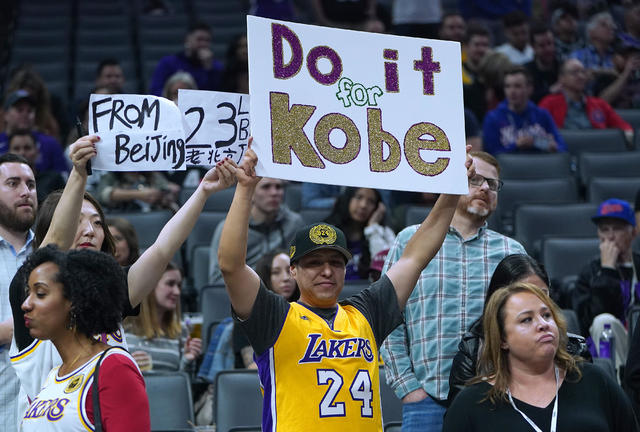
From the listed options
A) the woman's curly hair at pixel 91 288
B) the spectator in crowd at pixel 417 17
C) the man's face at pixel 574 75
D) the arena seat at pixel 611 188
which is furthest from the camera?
the spectator in crowd at pixel 417 17

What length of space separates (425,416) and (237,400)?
131 centimetres

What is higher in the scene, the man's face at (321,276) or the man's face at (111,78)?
the man's face at (111,78)

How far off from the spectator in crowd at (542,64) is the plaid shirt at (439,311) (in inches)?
248

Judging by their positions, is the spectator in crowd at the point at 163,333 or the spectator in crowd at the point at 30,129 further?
the spectator in crowd at the point at 30,129

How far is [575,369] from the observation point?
3.77 m

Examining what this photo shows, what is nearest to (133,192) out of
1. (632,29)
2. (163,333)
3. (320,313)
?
(163,333)

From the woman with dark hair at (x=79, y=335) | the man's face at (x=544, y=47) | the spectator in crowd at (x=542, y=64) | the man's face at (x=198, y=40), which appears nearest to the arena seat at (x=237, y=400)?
the woman with dark hair at (x=79, y=335)

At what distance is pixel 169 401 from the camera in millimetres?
5406

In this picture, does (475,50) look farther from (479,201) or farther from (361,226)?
(479,201)

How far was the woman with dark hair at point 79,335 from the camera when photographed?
305 centimetres

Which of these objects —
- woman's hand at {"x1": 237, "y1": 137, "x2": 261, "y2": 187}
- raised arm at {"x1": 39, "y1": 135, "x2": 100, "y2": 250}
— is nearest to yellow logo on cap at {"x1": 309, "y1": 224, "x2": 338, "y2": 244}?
woman's hand at {"x1": 237, "y1": 137, "x2": 261, "y2": 187}

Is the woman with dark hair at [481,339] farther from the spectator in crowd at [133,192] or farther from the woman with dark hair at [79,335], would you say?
the spectator in crowd at [133,192]

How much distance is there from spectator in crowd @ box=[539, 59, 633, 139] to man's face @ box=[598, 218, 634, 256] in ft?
11.7

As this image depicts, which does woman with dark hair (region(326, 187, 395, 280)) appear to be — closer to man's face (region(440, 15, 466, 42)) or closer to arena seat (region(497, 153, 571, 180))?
arena seat (region(497, 153, 571, 180))
